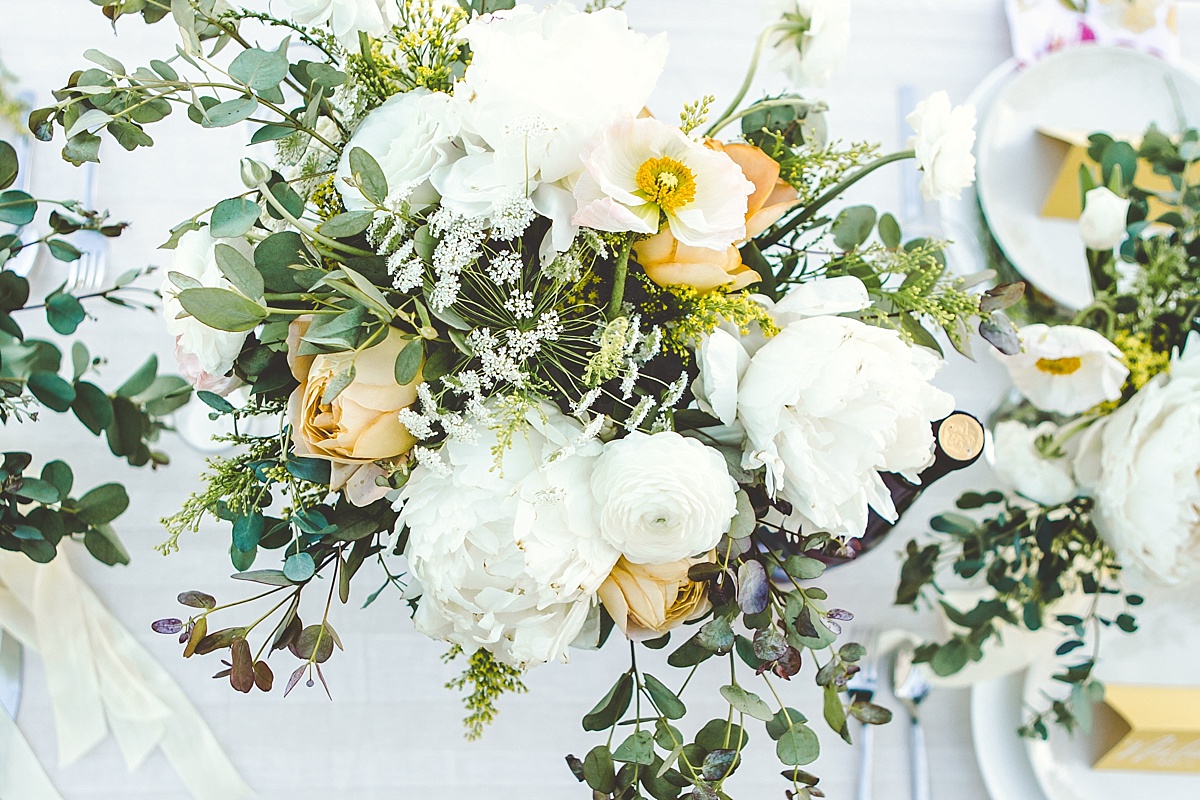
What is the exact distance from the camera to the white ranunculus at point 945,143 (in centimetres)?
39

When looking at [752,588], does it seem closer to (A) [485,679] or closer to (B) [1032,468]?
(A) [485,679]

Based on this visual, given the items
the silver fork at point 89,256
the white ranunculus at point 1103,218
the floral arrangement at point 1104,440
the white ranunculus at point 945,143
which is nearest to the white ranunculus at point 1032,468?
the floral arrangement at point 1104,440

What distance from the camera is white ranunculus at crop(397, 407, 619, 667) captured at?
36 cm

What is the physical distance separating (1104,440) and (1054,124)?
295mm

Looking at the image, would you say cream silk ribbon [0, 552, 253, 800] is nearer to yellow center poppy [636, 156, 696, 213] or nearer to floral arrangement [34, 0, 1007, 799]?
floral arrangement [34, 0, 1007, 799]

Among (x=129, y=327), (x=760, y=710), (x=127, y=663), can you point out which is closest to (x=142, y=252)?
(x=129, y=327)

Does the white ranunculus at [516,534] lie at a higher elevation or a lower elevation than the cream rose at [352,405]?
lower

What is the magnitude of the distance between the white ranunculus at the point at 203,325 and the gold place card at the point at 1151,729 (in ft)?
2.24

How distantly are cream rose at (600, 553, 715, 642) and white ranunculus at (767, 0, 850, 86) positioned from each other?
11.0 inches

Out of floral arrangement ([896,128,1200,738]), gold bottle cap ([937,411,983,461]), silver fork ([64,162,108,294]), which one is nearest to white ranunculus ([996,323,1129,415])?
floral arrangement ([896,128,1200,738])

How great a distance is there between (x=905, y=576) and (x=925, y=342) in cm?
24

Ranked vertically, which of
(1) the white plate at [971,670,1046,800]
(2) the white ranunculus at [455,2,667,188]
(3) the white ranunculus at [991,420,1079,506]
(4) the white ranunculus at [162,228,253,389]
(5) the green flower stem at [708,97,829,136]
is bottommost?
(1) the white plate at [971,670,1046,800]

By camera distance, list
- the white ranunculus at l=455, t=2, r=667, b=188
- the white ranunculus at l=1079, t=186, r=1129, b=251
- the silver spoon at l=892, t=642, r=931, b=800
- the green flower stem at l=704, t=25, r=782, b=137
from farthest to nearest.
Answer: the silver spoon at l=892, t=642, r=931, b=800 < the white ranunculus at l=1079, t=186, r=1129, b=251 < the green flower stem at l=704, t=25, r=782, b=137 < the white ranunculus at l=455, t=2, r=667, b=188

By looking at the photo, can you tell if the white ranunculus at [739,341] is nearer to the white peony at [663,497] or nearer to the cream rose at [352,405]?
the white peony at [663,497]
